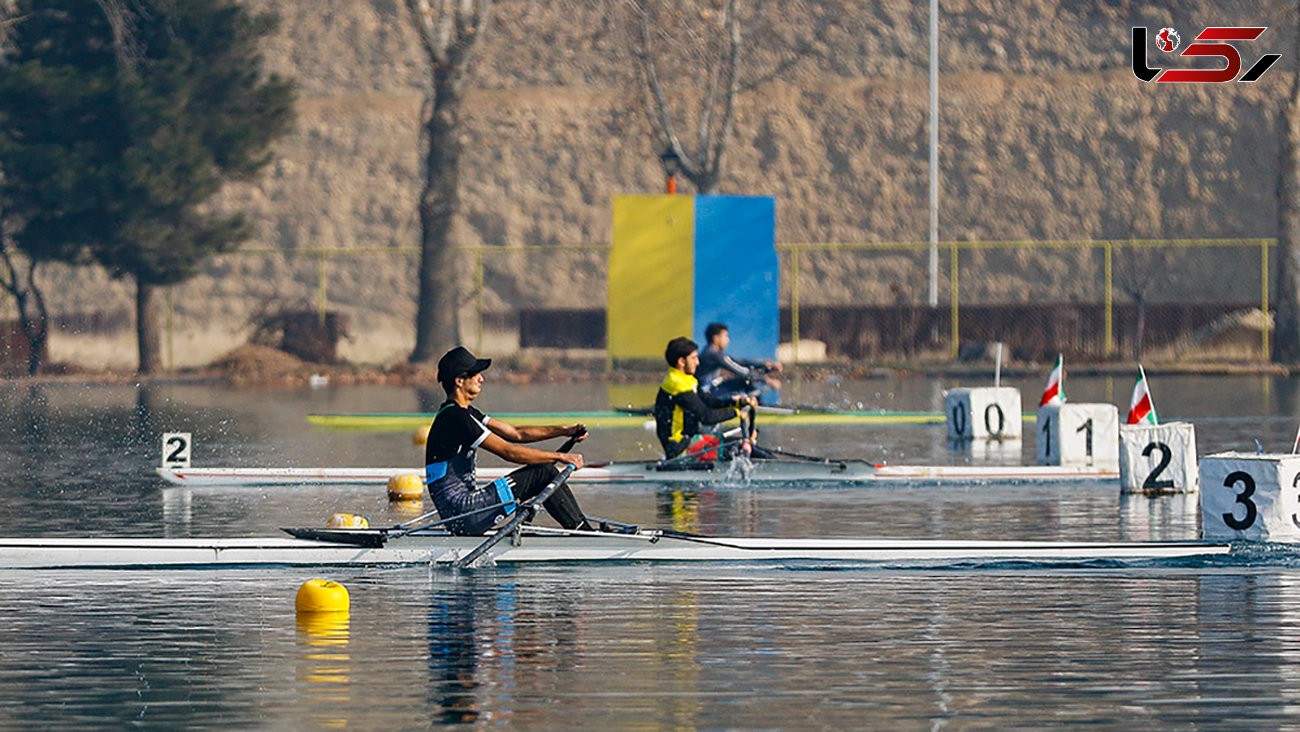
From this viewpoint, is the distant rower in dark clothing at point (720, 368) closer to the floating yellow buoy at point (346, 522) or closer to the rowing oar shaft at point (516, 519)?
the floating yellow buoy at point (346, 522)

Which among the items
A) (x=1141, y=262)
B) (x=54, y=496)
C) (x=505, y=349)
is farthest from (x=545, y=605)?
(x=1141, y=262)

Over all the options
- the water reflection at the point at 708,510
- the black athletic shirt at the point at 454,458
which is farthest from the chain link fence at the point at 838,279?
the black athletic shirt at the point at 454,458

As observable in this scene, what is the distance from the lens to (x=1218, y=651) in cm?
1216

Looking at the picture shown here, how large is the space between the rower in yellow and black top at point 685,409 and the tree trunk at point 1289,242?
3037 centimetres

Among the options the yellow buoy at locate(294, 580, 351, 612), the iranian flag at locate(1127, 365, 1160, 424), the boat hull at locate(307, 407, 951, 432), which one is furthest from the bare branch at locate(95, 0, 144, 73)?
the yellow buoy at locate(294, 580, 351, 612)

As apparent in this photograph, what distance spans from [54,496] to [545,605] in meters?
9.15

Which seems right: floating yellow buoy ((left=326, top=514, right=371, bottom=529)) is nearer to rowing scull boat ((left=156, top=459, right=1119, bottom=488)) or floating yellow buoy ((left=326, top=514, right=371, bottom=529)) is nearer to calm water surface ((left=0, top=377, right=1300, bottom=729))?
calm water surface ((left=0, top=377, right=1300, bottom=729))

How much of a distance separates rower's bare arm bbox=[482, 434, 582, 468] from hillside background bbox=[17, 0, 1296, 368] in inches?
2225

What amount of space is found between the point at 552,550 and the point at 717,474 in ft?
23.7

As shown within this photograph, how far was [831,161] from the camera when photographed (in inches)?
3078

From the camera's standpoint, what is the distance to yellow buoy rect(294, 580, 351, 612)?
1366 cm

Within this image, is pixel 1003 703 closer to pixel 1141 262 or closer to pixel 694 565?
pixel 694 565

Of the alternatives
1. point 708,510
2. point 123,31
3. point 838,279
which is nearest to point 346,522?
point 708,510

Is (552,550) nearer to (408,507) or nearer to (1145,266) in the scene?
(408,507)
